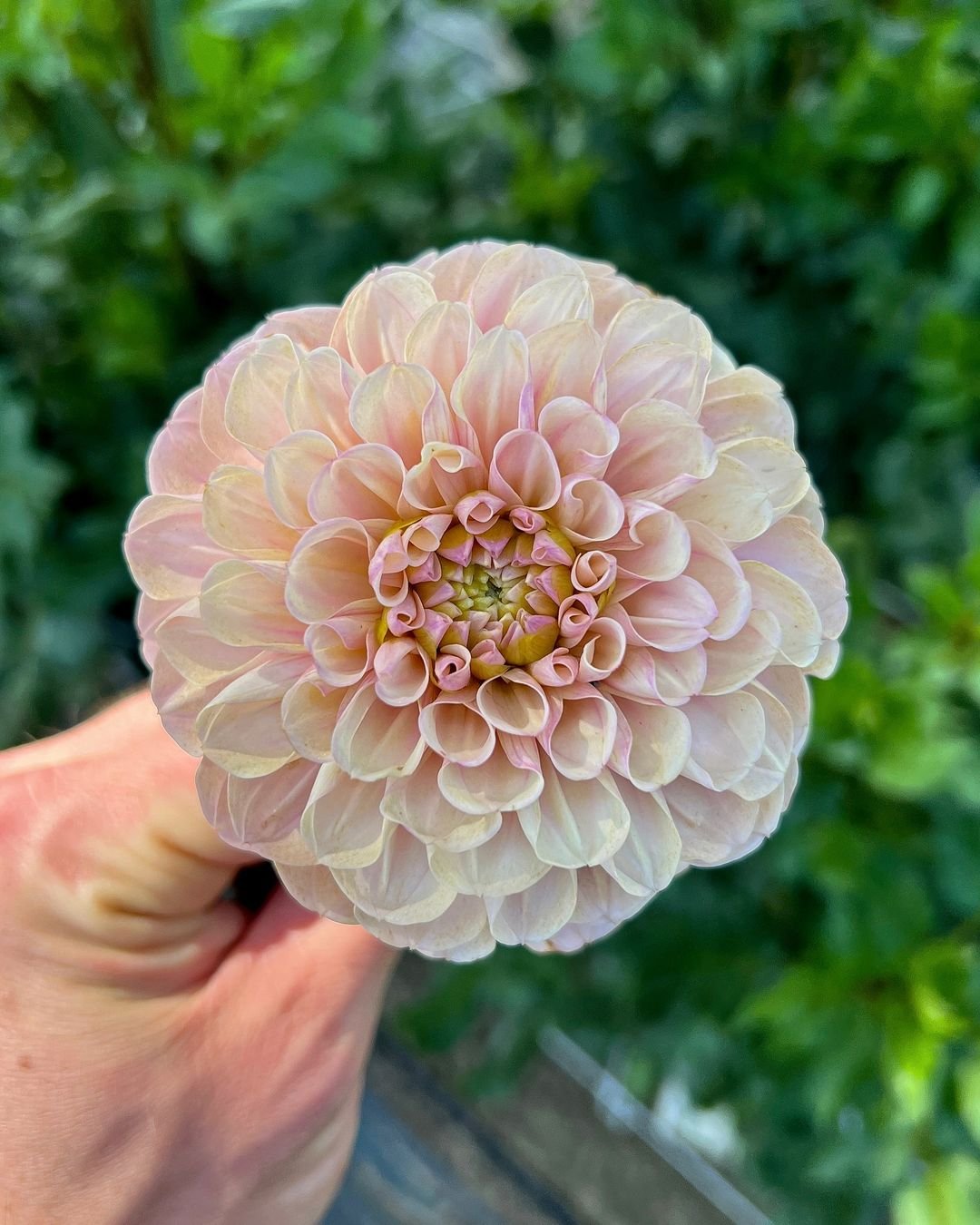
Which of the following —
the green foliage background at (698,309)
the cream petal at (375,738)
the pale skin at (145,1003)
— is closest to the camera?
the cream petal at (375,738)

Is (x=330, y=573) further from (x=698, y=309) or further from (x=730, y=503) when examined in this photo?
(x=698, y=309)

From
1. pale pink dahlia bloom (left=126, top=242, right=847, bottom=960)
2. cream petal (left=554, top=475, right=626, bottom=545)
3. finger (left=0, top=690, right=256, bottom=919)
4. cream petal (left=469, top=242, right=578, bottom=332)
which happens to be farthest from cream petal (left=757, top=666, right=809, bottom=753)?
finger (left=0, top=690, right=256, bottom=919)

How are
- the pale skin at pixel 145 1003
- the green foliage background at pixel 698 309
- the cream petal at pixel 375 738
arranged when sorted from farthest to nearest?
the green foliage background at pixel 698 309
the pale skin at pixel 145 1003
the cream petal at pixel 375 738

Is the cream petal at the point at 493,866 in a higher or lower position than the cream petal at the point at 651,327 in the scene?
lower

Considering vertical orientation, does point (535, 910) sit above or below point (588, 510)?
below

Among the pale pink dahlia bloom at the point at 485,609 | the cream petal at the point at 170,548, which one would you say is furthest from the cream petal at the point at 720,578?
the cream petal at the point at 170,548

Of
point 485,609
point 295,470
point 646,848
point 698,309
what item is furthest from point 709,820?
point 698,309

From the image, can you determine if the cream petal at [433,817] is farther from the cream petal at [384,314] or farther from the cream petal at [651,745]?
the cream petal at [384,314]
